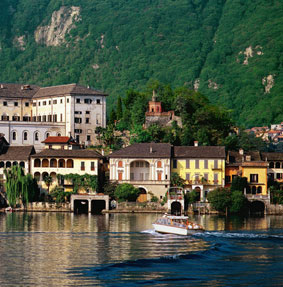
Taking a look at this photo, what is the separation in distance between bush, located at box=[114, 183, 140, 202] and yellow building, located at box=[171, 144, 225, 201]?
6431 millimetres

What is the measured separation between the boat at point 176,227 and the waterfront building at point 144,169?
27.9 meters

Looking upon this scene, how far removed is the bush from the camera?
113 m

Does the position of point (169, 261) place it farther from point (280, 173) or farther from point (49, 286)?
point (280, 173)

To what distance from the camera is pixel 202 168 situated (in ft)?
384

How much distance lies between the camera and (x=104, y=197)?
367 ft

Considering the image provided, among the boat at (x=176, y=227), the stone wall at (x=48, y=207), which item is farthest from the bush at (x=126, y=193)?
the boat at (x=176, y=227)

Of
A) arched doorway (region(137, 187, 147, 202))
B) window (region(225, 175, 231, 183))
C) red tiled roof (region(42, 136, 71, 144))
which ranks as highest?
red tiled roof (region(42, 136, 71, 144))

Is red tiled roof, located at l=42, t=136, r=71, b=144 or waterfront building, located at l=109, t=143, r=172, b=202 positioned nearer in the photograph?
waterfront building, located at l=109, t=143, r=172, b=202

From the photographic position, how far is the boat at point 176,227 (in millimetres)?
85125

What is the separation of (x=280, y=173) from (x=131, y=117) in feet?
98.2

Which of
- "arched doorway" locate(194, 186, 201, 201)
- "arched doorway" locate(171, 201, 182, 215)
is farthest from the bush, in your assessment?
"arched doorway" locate(194, 186, 201, 201)

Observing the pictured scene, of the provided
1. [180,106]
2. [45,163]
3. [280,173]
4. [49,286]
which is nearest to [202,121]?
[180,106]

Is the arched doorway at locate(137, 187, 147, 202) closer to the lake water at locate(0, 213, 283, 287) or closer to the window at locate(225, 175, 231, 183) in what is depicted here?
the window at locate(225, 175, 231, 183)

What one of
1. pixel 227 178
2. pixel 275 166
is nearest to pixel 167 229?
pixel 227 178
